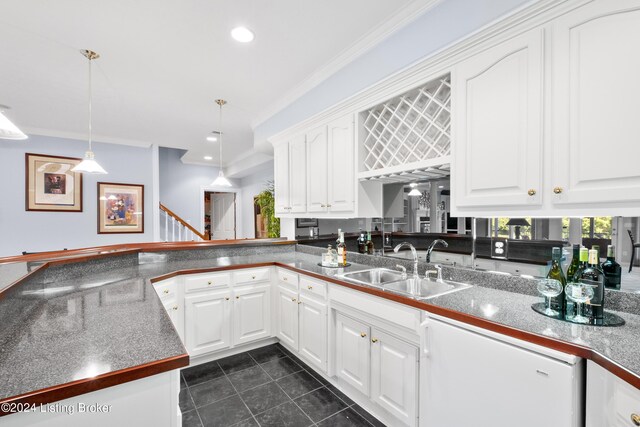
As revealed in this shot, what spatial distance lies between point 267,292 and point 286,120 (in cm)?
197

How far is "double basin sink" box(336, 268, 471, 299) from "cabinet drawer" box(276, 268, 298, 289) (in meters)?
0.54

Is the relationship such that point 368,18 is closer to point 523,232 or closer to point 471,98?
point 471,98

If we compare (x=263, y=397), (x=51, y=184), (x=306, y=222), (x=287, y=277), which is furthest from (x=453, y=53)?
(x=51, y=184)

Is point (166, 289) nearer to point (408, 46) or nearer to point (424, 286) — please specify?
point (424, 286)

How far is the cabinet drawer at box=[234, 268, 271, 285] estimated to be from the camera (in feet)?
8.86

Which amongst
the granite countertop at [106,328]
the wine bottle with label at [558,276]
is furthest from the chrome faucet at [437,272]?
the wine bottle with label at [558,276]

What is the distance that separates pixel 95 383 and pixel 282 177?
2.79 m

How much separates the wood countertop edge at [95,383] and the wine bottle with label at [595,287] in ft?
5.17

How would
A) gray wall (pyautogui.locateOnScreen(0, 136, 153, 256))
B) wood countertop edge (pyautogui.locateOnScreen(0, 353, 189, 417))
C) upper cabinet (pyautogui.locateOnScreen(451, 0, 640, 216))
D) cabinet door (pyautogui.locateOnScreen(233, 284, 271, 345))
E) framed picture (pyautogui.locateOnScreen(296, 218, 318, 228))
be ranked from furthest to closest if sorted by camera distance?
gray wall (pyautogui.locateOnScreen(0, 136, 153, 256)), framed picture (pyautogui.locateOnScreen(296, 218, 318, 228)), cabinet door (pyautogui.locateOnScreen(233, 284, 271, 345)), upper cabinet (pyautogui.locateOnScreen(451, 0, 640, 216)), wood countertop edge (pyautogui.locateOnScreen(0, 353, 189, 417))

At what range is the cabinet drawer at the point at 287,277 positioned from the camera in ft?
8.45

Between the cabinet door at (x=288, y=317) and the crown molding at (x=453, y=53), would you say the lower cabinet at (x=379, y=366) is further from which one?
the crown molding at (x=453, y=53)

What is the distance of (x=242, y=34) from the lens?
2.18 m

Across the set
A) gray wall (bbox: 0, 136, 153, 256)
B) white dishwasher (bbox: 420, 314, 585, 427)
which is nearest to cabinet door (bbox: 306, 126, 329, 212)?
white dishwasher (bbox: 420, 314, 585, 427)

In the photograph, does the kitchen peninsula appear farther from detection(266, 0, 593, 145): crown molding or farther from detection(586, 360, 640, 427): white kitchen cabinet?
detection(266, 0, 593, 145): crown molding
